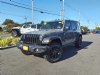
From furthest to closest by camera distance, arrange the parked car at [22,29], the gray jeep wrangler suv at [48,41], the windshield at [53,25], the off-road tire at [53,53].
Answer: the parked car at [22,29]
the windshield at [53,25]
the off-road tire at [53,53]
the gray jeep wrangler suv at [48,41]

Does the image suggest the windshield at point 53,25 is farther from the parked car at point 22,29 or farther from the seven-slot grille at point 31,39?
the parked car at point 22,29

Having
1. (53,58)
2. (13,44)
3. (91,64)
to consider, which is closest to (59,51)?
(53,58)

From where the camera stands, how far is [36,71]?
20.6 ft

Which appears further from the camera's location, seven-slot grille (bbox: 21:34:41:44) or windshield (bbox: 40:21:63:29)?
windshield (bbox: 40:21:63:29)

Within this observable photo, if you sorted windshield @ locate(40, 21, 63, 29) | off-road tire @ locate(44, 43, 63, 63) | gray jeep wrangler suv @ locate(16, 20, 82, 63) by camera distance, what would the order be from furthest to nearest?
windshield @ locate(40, 21, 63, 29), off-road tire @ locate(44, 43, 63, 63), gray jeep wrangler suv @ locate(16, 20, 82, 63)

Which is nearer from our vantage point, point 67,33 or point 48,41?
point 48,41

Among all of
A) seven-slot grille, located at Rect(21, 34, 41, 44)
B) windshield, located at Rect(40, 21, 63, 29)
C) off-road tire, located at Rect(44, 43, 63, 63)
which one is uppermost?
windshield, located at Rect(40, 21, 63, 29)

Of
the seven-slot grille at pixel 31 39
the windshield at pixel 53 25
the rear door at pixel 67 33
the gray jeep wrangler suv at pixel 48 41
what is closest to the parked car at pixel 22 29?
the windshield at pixel 53 25

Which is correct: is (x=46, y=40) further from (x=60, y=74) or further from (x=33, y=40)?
(x=60, y=74)

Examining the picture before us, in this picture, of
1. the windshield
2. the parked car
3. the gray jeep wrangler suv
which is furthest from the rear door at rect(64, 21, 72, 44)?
the parked car

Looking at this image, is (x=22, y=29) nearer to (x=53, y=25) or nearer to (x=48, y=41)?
(x=53, y=25)

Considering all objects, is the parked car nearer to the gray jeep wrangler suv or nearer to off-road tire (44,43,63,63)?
the gray jeep wrangler suv

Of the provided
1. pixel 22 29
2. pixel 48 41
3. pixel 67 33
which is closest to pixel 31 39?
pixel 48 41

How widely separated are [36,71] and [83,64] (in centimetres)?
231
